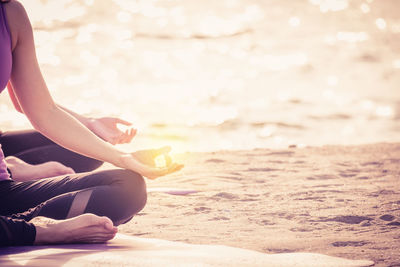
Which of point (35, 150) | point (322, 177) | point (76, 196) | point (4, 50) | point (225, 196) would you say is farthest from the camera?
point (322, 177)

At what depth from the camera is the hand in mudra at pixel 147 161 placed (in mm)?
2934

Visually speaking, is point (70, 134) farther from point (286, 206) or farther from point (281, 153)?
point (281, 153)

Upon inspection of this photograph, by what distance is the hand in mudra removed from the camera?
2934 millimetres

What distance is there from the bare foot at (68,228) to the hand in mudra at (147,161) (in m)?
0.27

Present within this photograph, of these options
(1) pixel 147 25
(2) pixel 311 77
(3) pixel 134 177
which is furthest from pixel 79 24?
(3) pixel 134 177

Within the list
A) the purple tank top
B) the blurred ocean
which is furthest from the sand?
the blurred ocean

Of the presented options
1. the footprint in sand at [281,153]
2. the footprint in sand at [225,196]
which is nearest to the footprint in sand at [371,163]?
the footprint in sand at [281,153]

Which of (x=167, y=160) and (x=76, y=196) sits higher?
(x=167, y=160)

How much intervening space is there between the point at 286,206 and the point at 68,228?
1629 mm

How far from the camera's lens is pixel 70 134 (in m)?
2.94

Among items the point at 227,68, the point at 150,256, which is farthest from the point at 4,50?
the point at 227,68

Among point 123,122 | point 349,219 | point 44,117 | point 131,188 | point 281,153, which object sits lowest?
point 281,153

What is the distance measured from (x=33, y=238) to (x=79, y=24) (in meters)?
19.7

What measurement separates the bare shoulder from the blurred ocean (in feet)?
16.8
